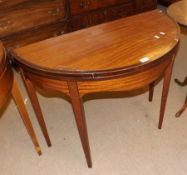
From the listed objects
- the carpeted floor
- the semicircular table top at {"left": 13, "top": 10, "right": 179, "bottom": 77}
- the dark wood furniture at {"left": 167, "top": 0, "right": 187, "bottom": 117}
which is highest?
the semicircular table top at {"left": 13, "top": 10, "right": 179, "bottom": 77}

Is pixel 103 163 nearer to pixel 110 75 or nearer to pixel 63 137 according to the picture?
pixel 63 137

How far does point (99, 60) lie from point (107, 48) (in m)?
0.11

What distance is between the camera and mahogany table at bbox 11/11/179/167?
1.05m

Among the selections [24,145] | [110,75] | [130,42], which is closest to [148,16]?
[130,42]

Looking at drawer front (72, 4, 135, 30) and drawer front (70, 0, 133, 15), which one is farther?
drawer front (72, 4, 135, 30)

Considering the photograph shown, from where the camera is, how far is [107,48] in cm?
117

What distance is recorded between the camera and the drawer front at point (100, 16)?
2276 millimetres

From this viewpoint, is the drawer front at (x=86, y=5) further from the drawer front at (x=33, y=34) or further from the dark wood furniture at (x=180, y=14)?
the dark wood furniture at (x=180, y=14)

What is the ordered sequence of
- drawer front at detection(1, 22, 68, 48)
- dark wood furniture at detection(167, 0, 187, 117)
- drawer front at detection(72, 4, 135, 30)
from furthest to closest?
drawer front at detection(72, 4, 135, 30) < drawer front at detection(1, 22, 68, 48) < dark wood furniture at detection(167, 0, 187, 117)

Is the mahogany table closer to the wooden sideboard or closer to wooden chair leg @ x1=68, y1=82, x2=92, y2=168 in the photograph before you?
wooden chair leg @ x1=68, y1=82, x2=92, y2=168

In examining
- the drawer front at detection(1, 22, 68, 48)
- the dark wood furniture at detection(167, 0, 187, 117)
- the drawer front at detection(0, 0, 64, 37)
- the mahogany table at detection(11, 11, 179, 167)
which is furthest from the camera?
the drawer front at detection(1, 22, 68, 48)

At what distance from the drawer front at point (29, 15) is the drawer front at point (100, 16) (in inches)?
7.2

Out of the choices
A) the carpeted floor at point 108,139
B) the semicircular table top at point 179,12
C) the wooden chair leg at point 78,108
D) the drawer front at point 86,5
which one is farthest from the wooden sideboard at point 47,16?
the wooden chair leg at point 78,108

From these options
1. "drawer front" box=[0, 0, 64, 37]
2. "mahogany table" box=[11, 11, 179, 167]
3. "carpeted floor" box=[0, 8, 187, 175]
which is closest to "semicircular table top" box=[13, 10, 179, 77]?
"mahogany table" box=[11, 11, 179, 167]
